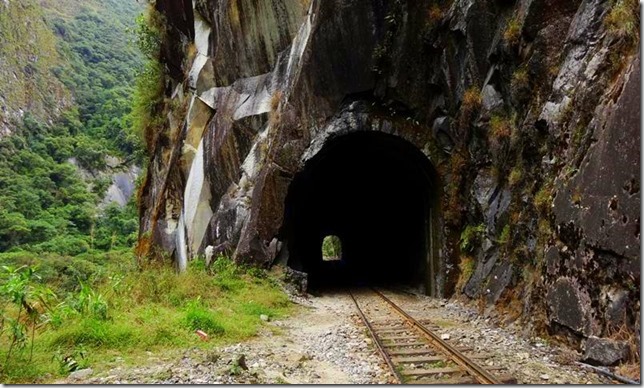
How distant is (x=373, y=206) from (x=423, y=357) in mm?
17848

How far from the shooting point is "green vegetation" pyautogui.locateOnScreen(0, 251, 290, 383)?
5.79 meters

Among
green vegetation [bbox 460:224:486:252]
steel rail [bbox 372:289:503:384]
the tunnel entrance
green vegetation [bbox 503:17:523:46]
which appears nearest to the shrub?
steel rail [bbox 372:289:503:384]

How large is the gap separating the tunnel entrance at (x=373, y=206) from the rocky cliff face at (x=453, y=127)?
809mm

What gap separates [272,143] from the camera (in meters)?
15.2

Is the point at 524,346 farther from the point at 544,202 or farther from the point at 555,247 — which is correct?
the point at 544,202

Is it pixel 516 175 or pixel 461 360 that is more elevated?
pixel 516 175

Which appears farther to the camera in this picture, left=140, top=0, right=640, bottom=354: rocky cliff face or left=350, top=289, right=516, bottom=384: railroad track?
left=140, top=0, right=640, bottom=354: rocky cliff face

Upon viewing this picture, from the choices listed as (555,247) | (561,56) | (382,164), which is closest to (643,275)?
(555,247)

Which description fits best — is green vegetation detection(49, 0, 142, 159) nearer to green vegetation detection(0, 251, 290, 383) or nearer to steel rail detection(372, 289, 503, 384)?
green vegetation detection(0, 251, 290, 383)

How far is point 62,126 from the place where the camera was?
66750 mm

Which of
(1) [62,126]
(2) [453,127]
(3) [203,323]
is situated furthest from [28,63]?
(3) [203,323]

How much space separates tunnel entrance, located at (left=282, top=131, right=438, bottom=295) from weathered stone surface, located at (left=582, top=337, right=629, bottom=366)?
26.9ft

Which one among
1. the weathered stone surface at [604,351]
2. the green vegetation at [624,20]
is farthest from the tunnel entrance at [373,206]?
the weathered stone surface at [604,351]

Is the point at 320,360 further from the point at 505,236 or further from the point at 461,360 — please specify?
the point at 505,236
